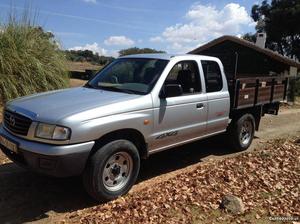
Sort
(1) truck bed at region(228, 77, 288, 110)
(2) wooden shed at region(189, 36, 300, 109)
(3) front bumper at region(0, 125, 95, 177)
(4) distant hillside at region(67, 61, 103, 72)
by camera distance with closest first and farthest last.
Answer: (3) front bumper at region(0, 125, 95, 177) → (1) truck bed at region(228, 77, 288, 110) → (4) distant hillside at region(67, 61, 103, 72) → (2) wooden shed at region(189, 36, 300, 109)

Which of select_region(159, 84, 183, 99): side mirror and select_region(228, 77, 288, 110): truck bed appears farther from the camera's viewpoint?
select_region(228, 77, 288, 110): truck bed

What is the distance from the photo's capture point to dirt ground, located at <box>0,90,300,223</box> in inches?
183

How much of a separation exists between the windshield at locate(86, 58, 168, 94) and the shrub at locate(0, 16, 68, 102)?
3539 millimetres

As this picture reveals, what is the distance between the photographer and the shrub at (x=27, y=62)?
29.6 ft

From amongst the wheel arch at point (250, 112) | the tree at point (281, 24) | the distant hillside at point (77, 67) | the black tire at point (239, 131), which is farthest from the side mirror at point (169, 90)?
the tree at point (281, 24)

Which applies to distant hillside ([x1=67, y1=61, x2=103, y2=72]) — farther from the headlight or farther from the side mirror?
the headlight

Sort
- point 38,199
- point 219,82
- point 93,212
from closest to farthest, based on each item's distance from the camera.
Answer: point 93,212
point 38,199
point 219,82

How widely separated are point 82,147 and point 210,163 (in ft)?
10.5

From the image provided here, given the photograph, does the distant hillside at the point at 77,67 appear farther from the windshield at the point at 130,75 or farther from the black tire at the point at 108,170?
the black tire at the point at 108,170

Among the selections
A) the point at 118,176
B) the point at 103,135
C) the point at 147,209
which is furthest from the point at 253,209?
the point at 103,135

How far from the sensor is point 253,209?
4898 millimetres

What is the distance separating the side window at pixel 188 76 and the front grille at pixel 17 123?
245 cm

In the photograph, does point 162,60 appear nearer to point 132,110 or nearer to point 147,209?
point 132,110

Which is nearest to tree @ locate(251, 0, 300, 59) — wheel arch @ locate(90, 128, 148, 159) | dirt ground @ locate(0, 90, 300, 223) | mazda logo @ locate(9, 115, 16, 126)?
dirt ground @ locate(0, 90, 300, 223)
